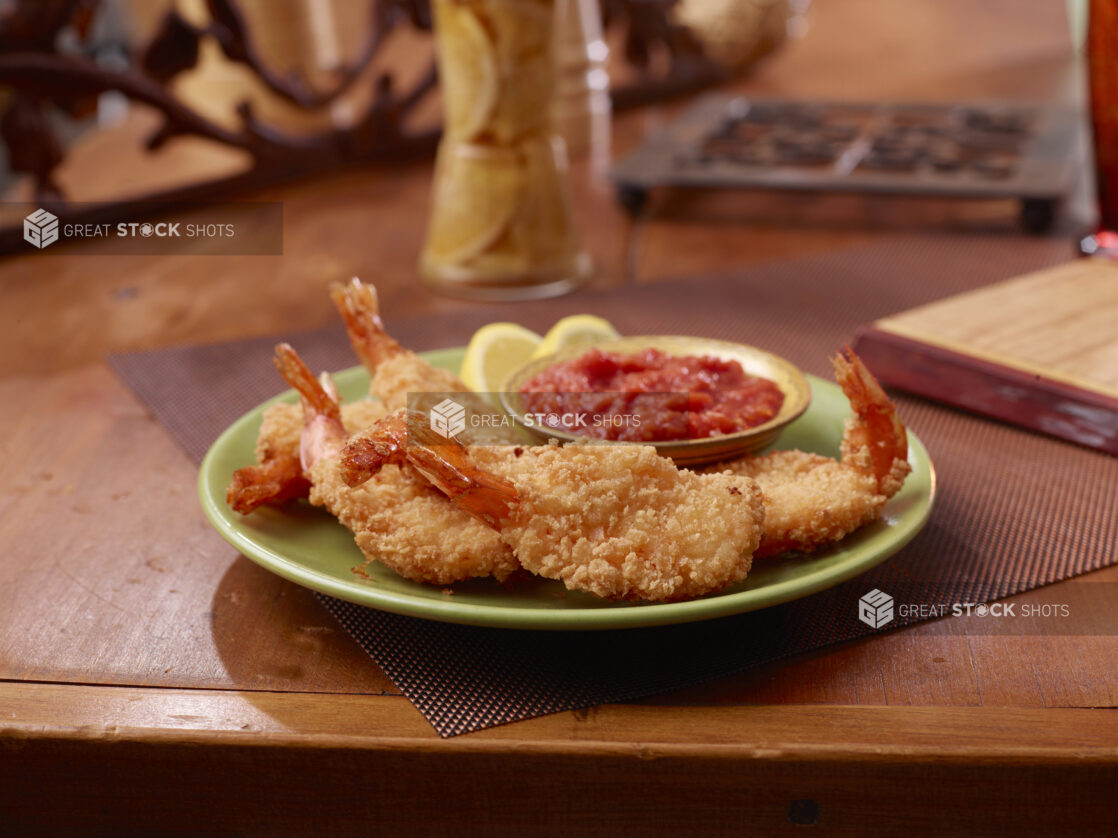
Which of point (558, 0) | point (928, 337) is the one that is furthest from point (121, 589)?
point (558, 0)

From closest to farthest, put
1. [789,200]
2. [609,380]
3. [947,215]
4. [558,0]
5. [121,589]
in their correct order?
[121,589], [609,380], [558,0], [947,215], [789,200]

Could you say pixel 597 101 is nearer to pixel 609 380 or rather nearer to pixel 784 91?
pixel 784 91

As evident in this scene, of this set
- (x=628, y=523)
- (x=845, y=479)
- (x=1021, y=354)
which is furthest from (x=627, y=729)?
(x=1021, y=354)

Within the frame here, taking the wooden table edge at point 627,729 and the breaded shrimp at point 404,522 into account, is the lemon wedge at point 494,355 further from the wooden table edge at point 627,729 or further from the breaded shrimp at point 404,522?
the wooden table edge at point 627,729

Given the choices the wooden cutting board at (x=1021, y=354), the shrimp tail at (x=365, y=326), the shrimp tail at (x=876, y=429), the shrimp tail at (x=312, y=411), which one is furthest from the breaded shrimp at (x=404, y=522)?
the wooden cutting board at (x=1021, y=354)

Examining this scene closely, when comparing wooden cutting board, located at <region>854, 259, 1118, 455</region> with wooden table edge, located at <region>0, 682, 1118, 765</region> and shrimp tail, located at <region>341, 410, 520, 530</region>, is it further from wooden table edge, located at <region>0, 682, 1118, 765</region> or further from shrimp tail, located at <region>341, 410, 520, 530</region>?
shrimp tail, located at <region>341, 410, 520, 530</region>

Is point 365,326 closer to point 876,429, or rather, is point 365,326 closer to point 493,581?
point 493,581

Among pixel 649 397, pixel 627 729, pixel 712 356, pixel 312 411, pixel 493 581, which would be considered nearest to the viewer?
pixel 627 729

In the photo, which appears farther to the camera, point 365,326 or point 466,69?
point 466,69
